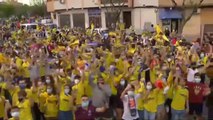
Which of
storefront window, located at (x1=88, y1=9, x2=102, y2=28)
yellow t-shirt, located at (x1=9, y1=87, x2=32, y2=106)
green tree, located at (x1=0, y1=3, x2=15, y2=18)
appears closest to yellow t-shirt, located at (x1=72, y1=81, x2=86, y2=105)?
yellow t-shirt, located at (x1=9, y1=87, x2=32, y2=106)

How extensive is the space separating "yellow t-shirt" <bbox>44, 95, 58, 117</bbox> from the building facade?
19.4 meters

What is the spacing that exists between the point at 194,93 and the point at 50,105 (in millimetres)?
3061

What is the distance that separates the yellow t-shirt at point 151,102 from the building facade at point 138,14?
19049 millimetres

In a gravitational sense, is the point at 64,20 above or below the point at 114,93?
above

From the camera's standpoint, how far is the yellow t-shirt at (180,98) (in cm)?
906

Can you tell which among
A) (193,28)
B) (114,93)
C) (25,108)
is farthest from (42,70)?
(193,28)

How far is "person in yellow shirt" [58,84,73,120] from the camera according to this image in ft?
29.6

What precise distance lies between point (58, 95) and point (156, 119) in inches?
82.4

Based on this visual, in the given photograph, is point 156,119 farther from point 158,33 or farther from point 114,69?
point 158,33

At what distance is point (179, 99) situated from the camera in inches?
357

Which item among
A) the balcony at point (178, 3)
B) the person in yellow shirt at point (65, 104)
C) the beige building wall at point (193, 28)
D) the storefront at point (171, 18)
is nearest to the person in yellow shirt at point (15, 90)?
the person in yellow shirt at point (65, 104)

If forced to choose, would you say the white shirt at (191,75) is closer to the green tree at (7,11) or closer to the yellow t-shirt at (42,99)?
the yellow t-shirt at (42,99)

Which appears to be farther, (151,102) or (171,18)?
(171,18)

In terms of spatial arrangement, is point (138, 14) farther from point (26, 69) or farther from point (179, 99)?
point (179, 99)
